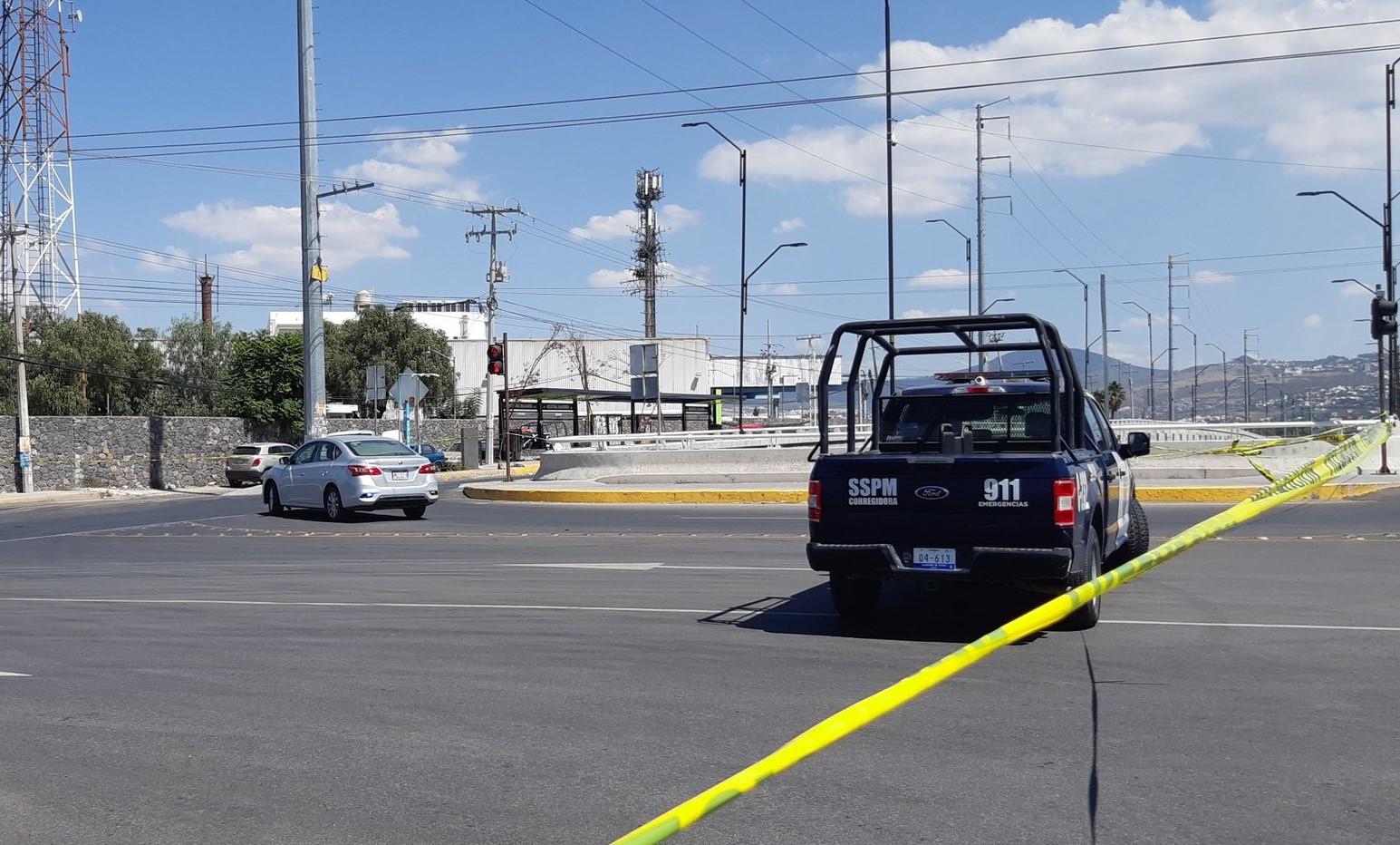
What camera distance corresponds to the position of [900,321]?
9.73 meters

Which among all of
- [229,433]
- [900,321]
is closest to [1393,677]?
[900,321]

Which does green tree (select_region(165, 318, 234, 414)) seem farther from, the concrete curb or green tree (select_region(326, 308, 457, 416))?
the concrete curb

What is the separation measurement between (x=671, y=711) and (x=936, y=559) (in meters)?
2.85

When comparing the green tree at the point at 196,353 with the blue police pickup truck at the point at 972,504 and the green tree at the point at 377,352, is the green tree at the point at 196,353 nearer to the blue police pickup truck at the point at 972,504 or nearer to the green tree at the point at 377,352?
the green tree at the point at 377,352

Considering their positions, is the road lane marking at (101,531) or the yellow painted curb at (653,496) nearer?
the road lane marking at (101,531)

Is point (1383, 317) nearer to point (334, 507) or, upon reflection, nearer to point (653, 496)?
point (653, 496)

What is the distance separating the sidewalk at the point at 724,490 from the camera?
22250 millimetres

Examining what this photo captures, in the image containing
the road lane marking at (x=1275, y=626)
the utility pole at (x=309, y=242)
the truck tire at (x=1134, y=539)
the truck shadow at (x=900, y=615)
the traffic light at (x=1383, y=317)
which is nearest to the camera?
the road lane marking at (x=1275, y=626)

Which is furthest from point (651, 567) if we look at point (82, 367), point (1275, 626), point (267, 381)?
point (267, 381)

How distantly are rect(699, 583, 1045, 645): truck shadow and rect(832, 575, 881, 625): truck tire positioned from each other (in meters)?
0.09

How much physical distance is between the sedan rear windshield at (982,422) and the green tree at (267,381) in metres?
52.4

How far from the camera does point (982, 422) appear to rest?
10961 millimetres

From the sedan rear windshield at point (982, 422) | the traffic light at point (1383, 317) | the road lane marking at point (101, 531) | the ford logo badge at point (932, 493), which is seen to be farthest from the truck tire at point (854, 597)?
the traffic light at point (1383, 317)

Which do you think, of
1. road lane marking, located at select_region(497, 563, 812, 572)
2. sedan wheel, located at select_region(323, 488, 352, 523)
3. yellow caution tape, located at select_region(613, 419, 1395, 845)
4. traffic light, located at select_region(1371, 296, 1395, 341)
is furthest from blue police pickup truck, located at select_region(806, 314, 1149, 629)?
traffic light, located at select_region(1371, 296, 1395, 341)
